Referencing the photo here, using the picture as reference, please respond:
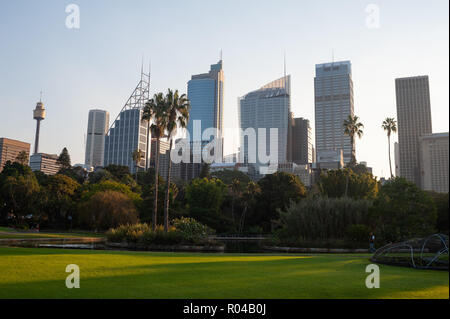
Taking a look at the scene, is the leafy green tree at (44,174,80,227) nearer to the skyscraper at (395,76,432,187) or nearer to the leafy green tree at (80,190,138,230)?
the leafy green tree at (80,190,138,230)

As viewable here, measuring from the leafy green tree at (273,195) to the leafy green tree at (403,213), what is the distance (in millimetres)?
32736

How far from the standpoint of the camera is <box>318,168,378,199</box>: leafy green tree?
58800 mm

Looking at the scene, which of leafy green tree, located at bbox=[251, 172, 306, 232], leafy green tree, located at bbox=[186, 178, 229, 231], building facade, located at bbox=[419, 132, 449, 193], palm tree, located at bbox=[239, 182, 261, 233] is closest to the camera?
leafy green tree, located at bbox=[186, 178, 229, 231]

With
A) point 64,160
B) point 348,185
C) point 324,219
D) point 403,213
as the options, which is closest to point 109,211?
point 324,219

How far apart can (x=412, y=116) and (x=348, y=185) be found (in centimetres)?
12330

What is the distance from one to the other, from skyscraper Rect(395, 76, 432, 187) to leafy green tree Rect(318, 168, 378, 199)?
109m

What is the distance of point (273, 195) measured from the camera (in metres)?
70.9

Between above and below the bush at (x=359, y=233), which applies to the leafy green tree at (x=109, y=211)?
above

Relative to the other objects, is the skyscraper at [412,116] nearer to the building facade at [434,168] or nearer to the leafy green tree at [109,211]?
the building facade at [434,168]

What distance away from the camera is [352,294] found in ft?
28.8

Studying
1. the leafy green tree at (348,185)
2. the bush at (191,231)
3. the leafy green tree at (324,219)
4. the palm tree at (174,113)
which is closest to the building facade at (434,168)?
the leafy green tree at (348,185)

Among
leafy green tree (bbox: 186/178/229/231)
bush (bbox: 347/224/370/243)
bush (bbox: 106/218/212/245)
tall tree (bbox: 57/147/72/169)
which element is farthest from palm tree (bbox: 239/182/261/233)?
tall tree (bbox: 57/147/72/169)

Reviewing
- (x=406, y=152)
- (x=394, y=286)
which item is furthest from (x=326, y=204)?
(x=406, y=152)

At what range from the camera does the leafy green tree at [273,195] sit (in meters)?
69.6
